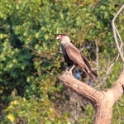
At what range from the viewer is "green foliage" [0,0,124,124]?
9.08m

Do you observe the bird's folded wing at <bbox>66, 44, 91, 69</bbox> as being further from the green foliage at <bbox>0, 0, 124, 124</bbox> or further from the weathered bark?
the green foliage at <bbox>0, 0, 124, 124</bbox>

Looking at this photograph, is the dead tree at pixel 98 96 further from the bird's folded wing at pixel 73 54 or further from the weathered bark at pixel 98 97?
the bird's folded wing at pixel 73 54

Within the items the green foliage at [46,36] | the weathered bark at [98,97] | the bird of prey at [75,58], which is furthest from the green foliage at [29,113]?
the weathered bark at [98,97]

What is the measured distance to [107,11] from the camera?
926 centimetres

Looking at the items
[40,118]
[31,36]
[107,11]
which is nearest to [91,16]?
[107,11]

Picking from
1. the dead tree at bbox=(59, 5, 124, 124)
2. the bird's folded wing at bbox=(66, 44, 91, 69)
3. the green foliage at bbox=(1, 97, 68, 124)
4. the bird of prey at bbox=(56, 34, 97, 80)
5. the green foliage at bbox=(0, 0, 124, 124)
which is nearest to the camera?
the dead tree at bbox=(59, 5, 124, 124)

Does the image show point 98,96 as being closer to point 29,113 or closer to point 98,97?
point 98,97

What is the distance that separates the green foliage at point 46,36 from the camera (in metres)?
9.08

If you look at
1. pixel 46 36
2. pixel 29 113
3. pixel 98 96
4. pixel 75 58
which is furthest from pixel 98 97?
pixel 46 36

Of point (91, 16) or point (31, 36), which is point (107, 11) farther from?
point (31, 36)

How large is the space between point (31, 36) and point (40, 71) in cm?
58

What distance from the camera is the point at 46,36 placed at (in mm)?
9023

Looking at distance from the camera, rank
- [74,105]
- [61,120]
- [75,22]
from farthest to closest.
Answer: [74,105], [75,22], [61,120]

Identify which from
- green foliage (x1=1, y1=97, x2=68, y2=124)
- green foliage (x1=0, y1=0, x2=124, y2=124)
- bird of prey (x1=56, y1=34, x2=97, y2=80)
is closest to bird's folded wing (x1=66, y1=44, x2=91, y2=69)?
→ bird of prey (x1=56, y1=34, x2=97, y2=80)
